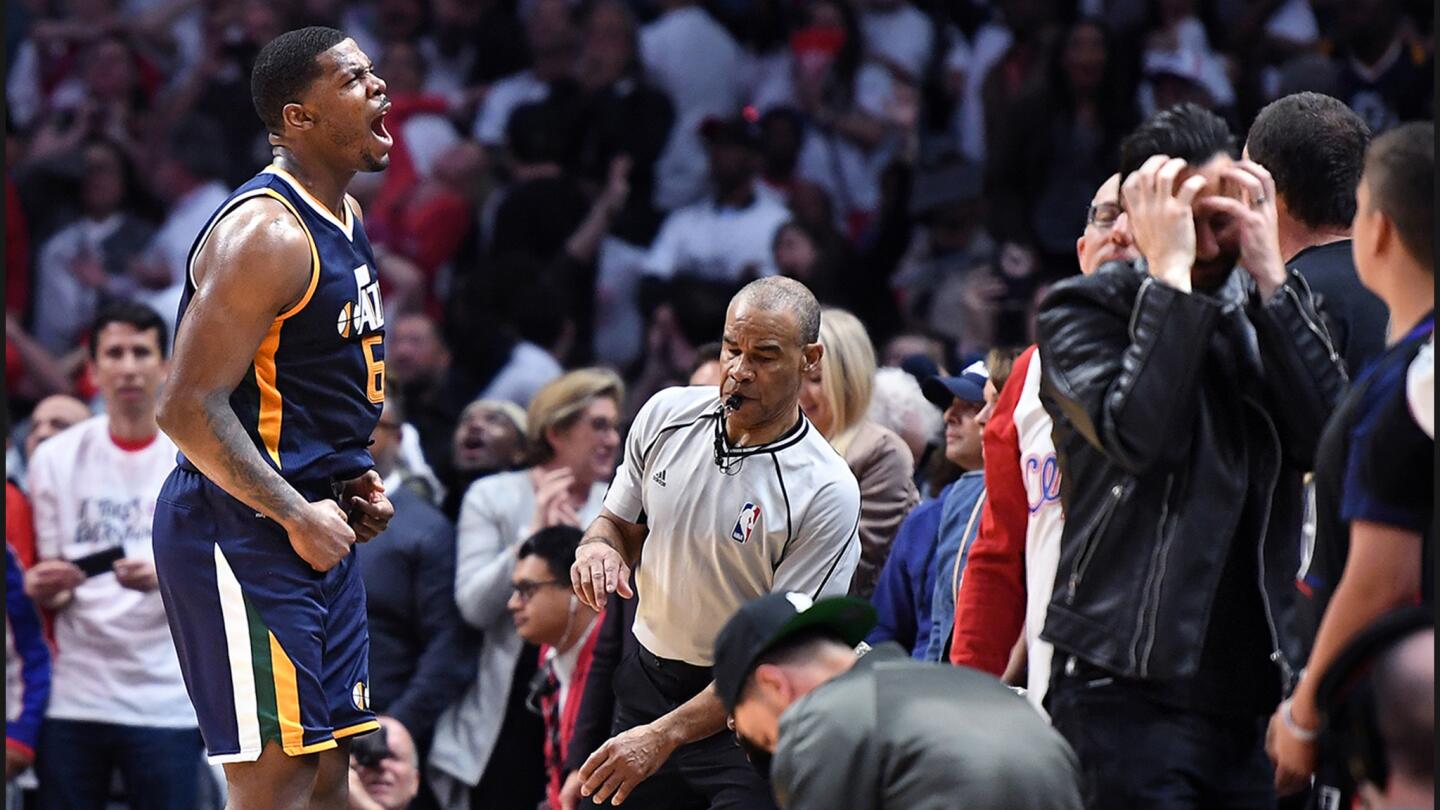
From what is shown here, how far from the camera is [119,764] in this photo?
6984 millimetres

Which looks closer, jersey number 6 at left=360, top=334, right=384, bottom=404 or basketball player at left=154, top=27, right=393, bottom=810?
basketball player at left=154, top=27, right=393, bottom=810

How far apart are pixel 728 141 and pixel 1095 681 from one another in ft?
22.1

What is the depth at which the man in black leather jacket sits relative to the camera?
3371 mm

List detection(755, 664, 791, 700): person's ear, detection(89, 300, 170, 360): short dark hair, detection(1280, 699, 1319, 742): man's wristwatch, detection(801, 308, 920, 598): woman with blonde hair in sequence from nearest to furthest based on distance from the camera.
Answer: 1. detection(1280, 699, 1319, 742): man's wristwatch
2. detection(755, 664, 791, 700): person's ear
3. detection(801, 308, 920, 598): woman with blonde hair
4. detection(89, 300, 170, 360): short dark hair

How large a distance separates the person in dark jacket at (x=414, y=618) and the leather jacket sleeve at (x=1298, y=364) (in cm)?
411

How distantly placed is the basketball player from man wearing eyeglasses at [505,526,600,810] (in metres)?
1.94

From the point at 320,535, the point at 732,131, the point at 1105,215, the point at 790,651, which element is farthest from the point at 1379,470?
the point at 732,131

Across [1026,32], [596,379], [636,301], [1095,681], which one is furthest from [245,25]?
[1095,681]

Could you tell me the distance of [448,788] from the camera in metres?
6.92

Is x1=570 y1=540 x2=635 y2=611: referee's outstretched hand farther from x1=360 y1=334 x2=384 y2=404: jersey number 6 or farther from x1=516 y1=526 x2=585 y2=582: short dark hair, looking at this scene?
x1=516 y1=526 x2=585 y2=582: short dark hair

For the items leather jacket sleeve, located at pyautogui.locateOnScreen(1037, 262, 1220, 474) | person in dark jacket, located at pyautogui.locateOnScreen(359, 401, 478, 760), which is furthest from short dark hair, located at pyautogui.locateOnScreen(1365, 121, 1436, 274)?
person in dark jacket, located at pyautogui.locateOnScreen(359, 401, 478, 760)

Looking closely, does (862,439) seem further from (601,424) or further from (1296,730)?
(1296,730)

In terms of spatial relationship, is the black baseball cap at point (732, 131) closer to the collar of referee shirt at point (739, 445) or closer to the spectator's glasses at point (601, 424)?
the spectator's glasses at point (601, 424)

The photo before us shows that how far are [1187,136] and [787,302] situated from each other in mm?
1285
